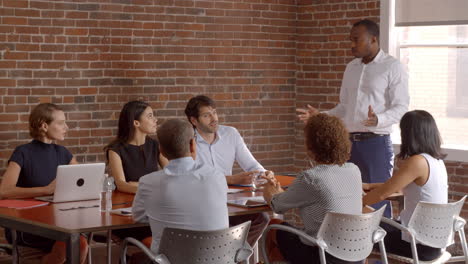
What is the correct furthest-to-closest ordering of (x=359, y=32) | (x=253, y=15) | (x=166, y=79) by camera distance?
(x=253, y=15)
(x=166, y=79)
(x=359, y=32)

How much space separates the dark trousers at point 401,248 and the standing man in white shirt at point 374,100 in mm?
1411

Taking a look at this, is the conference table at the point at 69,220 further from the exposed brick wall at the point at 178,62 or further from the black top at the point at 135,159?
the exposed brick wall at the point at 178,62

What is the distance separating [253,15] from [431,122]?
3.72 meters

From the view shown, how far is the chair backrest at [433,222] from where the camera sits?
4.77 meters

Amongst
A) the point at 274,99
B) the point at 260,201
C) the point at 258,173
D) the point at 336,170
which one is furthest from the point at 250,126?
the point at 336,170

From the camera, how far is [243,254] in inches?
166

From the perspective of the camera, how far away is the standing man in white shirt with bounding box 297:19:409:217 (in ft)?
21.5

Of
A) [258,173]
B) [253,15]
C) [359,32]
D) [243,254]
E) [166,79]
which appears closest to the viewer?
[243,254]

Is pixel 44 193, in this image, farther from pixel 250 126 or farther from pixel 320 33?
pixel 320 33

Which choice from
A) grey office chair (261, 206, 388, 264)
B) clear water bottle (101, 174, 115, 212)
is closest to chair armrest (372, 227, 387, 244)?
grey office chair (261, 206, 388, 264)

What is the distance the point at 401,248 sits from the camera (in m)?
5.05

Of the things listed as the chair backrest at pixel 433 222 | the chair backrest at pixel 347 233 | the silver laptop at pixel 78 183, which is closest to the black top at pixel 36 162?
the silver laptop at pixel 78 183

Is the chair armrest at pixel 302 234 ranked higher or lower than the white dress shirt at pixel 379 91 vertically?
lower

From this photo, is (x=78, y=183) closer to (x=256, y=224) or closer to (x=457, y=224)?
(x=256, y=224)
